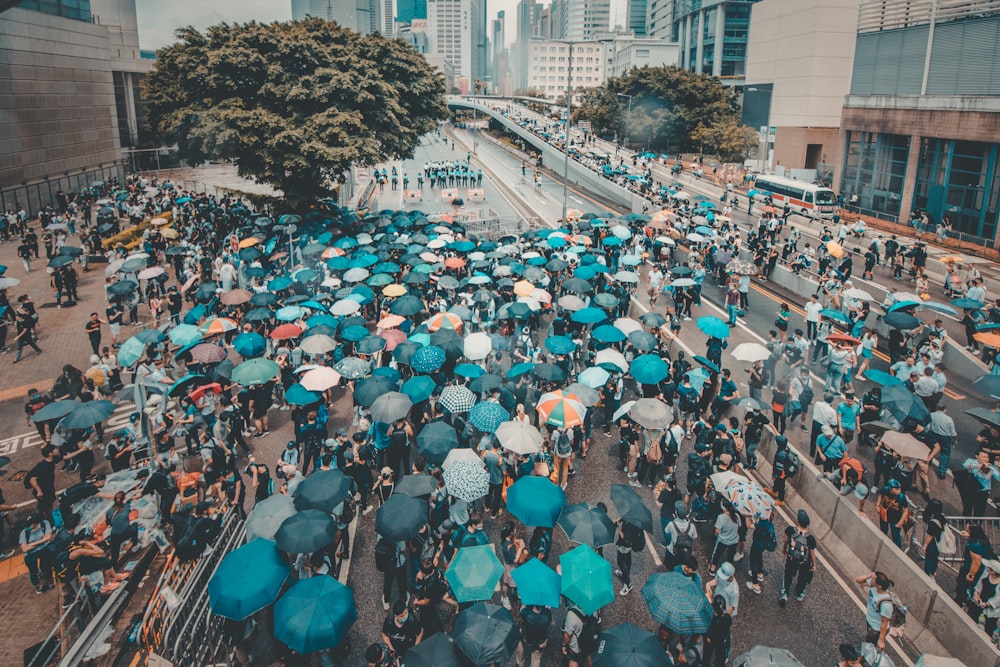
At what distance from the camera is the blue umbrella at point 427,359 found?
559 inches

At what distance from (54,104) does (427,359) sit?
157 ft

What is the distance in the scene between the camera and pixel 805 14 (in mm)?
59312

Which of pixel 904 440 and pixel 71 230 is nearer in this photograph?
pixel 904 440

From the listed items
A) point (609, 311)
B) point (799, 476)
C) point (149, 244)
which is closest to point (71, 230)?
point (149, 244)

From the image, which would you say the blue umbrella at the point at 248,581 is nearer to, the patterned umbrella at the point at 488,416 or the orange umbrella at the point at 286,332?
the patterned umbrella at the point at 488,416

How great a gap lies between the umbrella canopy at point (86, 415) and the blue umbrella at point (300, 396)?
11.3ft

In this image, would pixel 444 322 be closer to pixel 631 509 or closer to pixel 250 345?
pixel 250 345

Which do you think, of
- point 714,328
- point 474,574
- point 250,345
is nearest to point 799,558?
point 474,574

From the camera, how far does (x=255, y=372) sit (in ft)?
45.2

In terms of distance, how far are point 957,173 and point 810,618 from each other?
3725 cm

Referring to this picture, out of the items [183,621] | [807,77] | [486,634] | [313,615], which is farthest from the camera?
[807,77]

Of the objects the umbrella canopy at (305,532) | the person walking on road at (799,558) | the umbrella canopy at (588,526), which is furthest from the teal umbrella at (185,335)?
the person walking on road at (799,558)

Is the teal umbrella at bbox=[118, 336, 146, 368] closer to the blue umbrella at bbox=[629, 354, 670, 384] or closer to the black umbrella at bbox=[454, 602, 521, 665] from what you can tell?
the blue umbrella at bbox=[629, 354, 670, 384]

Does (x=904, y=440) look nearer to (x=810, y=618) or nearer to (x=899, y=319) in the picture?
(x=810, y=618)
